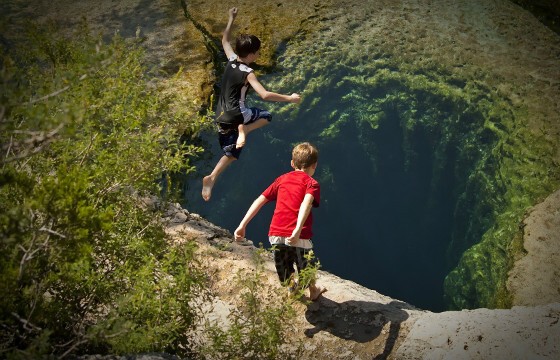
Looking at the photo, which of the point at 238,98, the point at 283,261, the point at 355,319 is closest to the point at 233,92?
the point at 238,98

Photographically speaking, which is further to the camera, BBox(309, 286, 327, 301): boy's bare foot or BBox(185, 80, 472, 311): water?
BBox(185, 80, 472, 311): water

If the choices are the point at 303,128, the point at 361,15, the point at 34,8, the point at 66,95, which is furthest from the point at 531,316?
the point at 34,8

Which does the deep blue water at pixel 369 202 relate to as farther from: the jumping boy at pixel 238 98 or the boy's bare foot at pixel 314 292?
the boy's bare foot at pixel 314 292

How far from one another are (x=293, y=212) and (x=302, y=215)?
167 mm

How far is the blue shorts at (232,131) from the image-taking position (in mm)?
4500

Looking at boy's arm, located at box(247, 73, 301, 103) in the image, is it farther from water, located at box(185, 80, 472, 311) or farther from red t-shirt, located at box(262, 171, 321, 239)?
water, located at box(185, 80, 472, 311)

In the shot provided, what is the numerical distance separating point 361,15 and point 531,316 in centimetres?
549

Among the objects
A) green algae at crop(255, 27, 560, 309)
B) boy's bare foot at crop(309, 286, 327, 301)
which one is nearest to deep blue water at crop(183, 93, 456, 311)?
green algae at crop(255, 27, 560, 309)

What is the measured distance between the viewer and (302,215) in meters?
3.47

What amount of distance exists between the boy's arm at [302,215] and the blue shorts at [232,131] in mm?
1251

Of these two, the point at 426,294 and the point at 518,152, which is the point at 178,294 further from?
the point at 426,294

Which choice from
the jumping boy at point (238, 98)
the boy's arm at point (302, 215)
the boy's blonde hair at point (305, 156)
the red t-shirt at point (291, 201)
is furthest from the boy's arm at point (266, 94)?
the boy's arm at point (302, 215)

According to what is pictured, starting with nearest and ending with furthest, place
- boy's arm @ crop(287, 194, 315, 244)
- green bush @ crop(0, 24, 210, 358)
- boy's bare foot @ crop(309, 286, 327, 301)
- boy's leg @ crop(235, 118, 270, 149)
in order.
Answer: green bush @ crop(0, 24, 210, 358) < boy's arm @ crop(287, 194, 315, 244) < boy's bare foot @ crop(309, 286, 327, 301) < boy's leg @ crop(235, 118, 270, 149)

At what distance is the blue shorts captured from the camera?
4.50m
